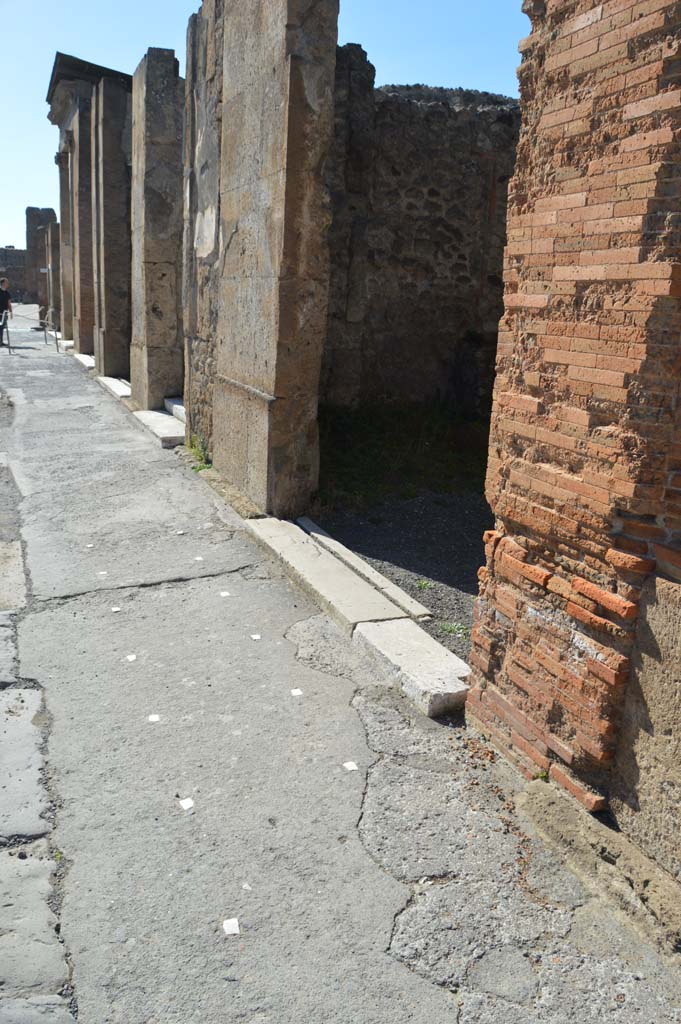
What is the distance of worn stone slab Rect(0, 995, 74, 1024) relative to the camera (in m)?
2.10

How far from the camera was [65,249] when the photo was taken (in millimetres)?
18953

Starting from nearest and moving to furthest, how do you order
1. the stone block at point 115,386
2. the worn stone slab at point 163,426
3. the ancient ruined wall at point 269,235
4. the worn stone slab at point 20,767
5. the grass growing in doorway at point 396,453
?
the worn stone slab at point 20,767 < the ancient ruined wall at point 269,235 < the grass growing in doorway at point 396,453 < the worn stone slab at point 163,426 < the stone block at point 115,386

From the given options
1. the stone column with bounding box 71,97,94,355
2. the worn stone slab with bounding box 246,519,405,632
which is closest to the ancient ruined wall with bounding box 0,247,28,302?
the stone column with bounding box 71,97,94,355

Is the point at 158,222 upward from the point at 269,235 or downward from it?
upward

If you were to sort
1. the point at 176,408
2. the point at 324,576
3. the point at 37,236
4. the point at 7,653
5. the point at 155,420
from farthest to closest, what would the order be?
the point at 37,236 → the point at 176,408 → the point at 155,420 → the point at 324,576 → the point at 7,653

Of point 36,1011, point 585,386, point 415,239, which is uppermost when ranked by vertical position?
point 415,239

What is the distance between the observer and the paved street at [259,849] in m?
2.22

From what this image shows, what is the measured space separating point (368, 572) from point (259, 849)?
2.51 meters

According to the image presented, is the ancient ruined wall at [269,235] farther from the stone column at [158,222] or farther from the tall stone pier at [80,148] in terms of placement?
the tall stone pier at [80,148]

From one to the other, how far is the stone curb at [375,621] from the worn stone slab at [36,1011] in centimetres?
190

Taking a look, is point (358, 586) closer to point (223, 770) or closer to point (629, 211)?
point (223, 770)

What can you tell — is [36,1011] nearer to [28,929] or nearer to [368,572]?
[28,929]

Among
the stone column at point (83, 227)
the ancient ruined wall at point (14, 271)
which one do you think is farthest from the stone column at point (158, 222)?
the ancient ruined wall at point (14, 271)

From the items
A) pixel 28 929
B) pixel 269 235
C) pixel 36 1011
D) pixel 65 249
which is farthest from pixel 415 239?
pixel 65 249
